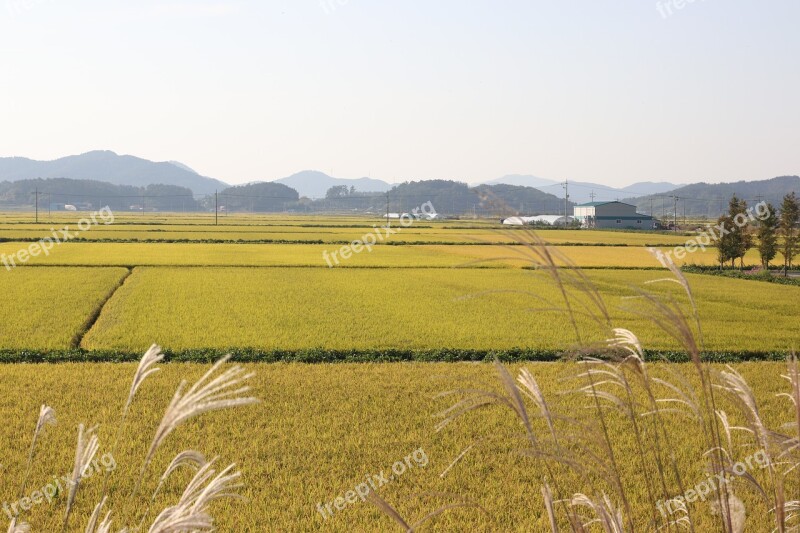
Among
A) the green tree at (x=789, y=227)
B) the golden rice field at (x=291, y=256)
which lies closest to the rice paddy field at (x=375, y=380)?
the golden rice field at (x=291, y=256)

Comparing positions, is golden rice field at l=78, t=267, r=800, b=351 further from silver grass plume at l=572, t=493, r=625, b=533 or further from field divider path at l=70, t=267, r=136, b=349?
silver grass plume at l=572, t=493, r=625, b=533

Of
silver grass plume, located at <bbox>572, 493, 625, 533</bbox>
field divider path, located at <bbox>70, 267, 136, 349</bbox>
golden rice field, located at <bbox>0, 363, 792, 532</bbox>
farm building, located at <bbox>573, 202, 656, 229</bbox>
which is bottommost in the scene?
golden rice field, located at <bbox>0, 363, 792, 532</bbox>

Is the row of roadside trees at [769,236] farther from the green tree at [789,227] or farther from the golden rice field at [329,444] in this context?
the golden rice field at [329,444]

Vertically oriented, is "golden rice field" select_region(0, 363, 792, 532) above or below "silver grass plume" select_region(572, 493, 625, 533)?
below

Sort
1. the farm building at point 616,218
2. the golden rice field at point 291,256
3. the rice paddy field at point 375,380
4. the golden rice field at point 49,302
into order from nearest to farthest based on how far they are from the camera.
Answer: the rice paddy field at point 375,380
the golden rice field at point 49,302
the golden rice field at point 291,256
the farm building at point 616,218

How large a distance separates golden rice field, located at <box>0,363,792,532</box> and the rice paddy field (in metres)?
0.04

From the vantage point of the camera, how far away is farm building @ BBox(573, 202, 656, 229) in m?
118

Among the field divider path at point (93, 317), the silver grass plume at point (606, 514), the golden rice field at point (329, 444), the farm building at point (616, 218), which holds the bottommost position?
the golden rice field at point (329, 444)

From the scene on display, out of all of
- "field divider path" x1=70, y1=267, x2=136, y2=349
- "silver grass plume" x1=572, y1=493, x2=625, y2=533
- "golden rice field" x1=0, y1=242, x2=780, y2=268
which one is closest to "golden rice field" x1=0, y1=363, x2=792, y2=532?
"silver grass plume" x1=572, y1=493, x2=625, y2=533

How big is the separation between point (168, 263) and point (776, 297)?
2841 centimetres

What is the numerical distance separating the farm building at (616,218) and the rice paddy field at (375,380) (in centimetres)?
8367

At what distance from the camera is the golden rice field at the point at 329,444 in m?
7.87

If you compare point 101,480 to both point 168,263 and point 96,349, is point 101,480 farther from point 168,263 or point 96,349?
point 168,263

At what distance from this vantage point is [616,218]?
119 metres
